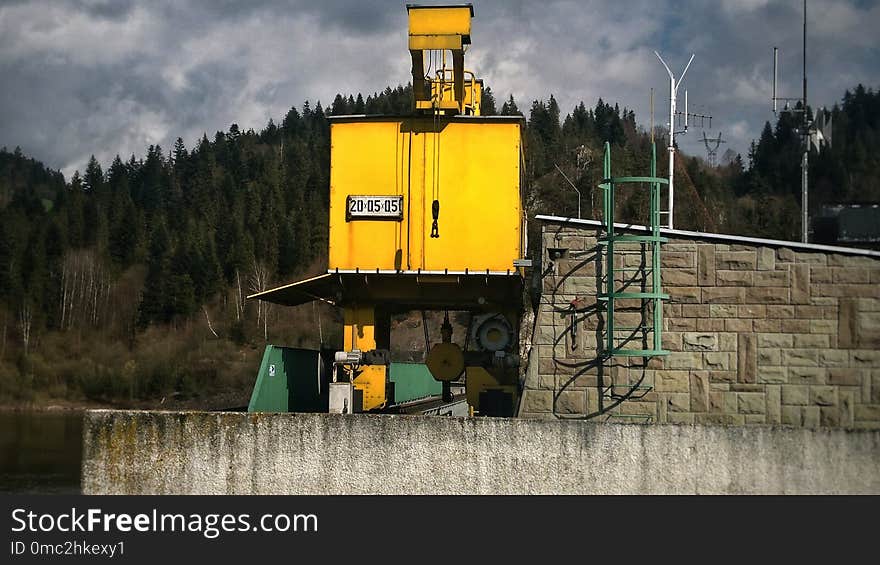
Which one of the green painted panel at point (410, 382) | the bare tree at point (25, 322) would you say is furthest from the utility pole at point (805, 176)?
the bare tree at point (25, 322)

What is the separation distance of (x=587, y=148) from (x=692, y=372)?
85.8 meters

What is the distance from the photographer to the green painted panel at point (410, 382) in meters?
30.8

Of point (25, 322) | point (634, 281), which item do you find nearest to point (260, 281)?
point (25, 322)

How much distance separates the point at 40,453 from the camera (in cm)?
5422

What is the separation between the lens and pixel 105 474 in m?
16.5

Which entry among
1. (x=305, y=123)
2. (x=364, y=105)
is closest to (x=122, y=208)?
(x=364, y=105)

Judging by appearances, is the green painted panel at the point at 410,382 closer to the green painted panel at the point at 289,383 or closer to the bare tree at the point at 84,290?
the green painted panel at the point at 289,383

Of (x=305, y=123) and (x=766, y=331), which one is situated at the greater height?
(x=305, y=123)

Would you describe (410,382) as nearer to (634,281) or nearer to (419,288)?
(419,288)

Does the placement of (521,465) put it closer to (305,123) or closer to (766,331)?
(766,331)

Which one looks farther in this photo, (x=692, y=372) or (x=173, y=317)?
(x=173, y=317)

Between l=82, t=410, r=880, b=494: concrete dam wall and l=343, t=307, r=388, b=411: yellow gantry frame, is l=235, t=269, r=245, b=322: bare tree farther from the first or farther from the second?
l=82, t=410, r=880, b=494: concrete dam wall

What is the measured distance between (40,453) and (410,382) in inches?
1060

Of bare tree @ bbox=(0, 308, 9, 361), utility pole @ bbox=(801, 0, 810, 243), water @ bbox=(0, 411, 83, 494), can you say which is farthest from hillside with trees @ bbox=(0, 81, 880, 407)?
utility pole @ bbox=(801, 0, 810, 243)
